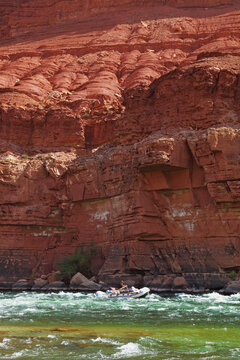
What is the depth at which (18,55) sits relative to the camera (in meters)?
85.2

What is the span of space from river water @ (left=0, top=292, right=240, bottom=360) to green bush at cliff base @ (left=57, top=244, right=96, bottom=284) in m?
10.4

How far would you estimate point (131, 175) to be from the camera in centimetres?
3962

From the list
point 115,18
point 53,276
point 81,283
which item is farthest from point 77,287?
point 115,18

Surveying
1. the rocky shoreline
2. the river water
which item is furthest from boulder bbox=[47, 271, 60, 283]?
the river water

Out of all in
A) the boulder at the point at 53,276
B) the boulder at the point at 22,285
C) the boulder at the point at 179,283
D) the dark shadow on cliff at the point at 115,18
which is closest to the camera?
the boulder at the point at 179,283

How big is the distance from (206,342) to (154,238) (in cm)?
2143

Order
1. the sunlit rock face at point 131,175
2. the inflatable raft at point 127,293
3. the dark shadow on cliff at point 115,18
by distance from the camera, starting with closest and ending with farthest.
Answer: the inflatable raft at point 127,293 → the sunlit rock face at point 131,175 → the dark shadow on cliff at point 115,18

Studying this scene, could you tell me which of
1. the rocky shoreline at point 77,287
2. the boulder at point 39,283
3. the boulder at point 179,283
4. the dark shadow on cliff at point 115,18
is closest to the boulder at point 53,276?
the rocky shoreline at point 77,287

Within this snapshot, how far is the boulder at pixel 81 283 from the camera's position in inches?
1494

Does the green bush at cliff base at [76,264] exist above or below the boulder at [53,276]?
above

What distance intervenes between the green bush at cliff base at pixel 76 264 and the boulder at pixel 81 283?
3.20ft

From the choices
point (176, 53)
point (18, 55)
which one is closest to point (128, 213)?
point (176, 53)

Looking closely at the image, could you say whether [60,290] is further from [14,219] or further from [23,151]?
[23,151]

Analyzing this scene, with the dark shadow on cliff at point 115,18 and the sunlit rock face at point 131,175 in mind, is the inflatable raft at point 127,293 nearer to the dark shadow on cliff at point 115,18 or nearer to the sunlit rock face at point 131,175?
the sunlit rock face at point 131,175
